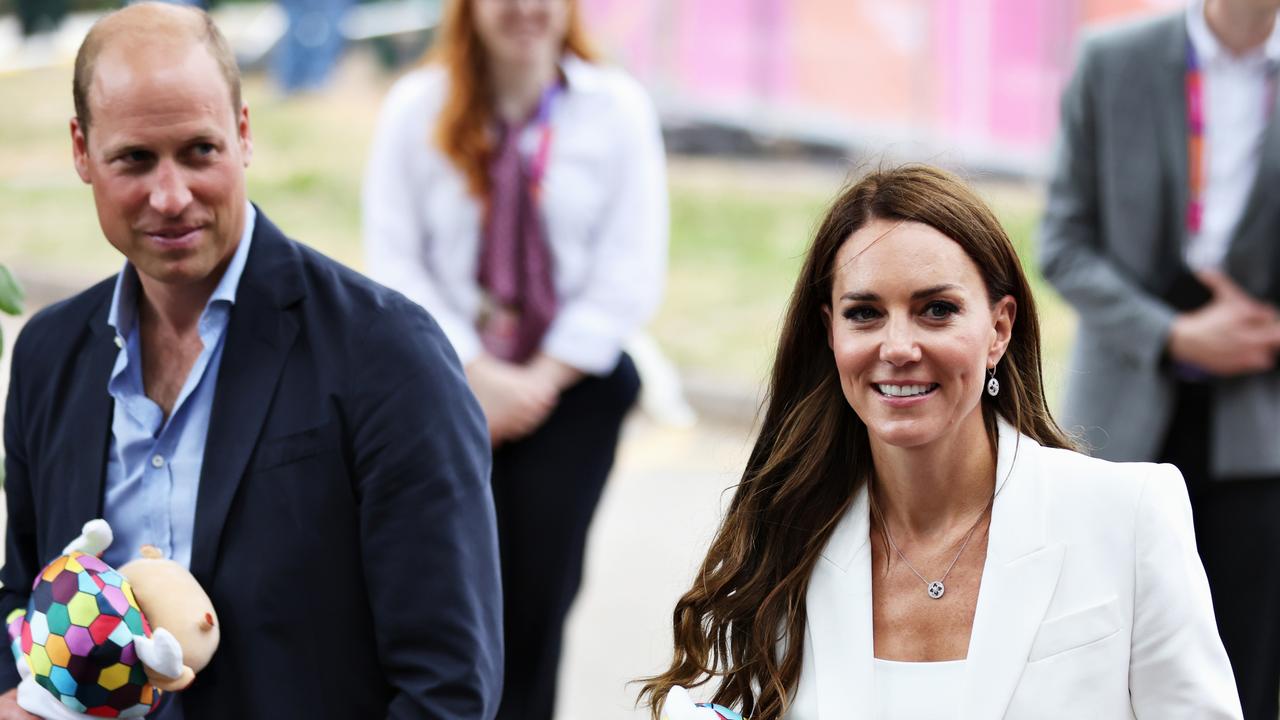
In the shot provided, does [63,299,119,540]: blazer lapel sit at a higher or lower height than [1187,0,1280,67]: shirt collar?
lower

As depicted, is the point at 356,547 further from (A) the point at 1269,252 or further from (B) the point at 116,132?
(A) the point at 1269,252

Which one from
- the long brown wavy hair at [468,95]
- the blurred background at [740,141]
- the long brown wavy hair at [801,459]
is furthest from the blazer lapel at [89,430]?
the blurred background at [740,141]

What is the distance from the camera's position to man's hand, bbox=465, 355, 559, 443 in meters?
4.23

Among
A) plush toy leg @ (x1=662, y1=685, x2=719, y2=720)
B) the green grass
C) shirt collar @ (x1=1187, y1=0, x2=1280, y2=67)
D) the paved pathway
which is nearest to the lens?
plush toy leg @ (x1=662, y1=685, x2=719, y2=720)

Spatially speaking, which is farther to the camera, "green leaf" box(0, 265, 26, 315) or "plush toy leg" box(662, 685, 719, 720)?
"green leaf" box(0, 265, 26, 315)

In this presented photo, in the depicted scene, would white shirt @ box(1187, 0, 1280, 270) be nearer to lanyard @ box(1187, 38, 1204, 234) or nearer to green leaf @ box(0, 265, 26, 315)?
lanyard @ box(1187, 38, 1204, 234)

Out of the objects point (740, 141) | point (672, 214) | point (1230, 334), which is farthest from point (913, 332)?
point (740, 141)

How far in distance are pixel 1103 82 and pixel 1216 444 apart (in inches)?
35.8

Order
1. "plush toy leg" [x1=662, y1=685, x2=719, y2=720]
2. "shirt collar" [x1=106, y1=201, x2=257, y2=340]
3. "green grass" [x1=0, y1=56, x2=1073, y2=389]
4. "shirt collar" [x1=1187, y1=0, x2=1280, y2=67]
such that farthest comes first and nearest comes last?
"green grass" [x1=0, y1=56, x2=1073, y2=389] < "shirt collar" [x1=1187, y1=0, x2=1280, y2=67] < "shirt collar" [x1=106, y1=201, x2=257, y2=340] < "plush toy leg" [x1=662, y1=685, x2=719, y2=720]

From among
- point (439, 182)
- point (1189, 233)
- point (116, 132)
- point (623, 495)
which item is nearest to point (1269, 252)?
point (1189, 233)

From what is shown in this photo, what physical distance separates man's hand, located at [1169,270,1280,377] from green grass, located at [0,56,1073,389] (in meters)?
5.18

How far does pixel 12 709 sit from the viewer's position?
8.80 feet

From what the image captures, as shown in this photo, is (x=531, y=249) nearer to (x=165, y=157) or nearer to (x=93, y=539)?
(x=165, y=157)

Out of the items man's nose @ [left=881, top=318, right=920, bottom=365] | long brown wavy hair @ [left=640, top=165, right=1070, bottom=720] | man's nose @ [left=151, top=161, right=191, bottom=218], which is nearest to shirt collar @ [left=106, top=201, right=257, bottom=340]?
man's nose @ [left=151, top=161, right=191, bottom=218]
